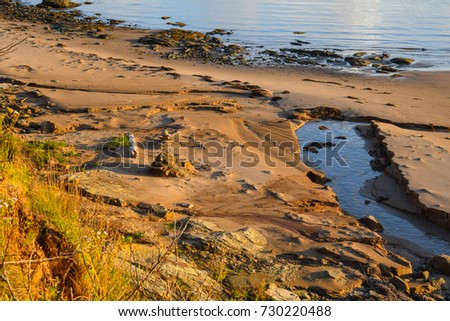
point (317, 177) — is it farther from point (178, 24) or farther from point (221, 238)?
point (178, 24)

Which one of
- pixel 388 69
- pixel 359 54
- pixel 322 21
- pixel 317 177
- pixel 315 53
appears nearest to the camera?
pixel 317 177

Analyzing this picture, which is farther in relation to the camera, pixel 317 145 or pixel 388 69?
pixel 388 69

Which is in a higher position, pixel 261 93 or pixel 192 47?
pixel 192 47

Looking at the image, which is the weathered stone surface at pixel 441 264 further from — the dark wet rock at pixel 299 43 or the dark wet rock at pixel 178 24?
the dark wet rock at pixel 178 24

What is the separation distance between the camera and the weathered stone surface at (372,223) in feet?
24.1

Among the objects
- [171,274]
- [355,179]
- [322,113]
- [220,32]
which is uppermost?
[220,32]

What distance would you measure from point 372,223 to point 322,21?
83.4ft

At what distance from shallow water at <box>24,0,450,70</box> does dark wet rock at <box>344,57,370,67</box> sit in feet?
6.39

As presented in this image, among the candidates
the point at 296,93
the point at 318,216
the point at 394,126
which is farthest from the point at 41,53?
the point at 318,216

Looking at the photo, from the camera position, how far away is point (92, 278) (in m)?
3.74

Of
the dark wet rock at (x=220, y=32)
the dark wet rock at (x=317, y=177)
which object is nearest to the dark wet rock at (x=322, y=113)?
the dark wet rock at (x=317, y=177)

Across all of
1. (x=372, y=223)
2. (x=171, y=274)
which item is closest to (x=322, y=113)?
(x=372, y=223)

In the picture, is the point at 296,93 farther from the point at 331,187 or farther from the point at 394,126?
the point at 331,187

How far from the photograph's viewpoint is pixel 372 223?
7352 millimetres
